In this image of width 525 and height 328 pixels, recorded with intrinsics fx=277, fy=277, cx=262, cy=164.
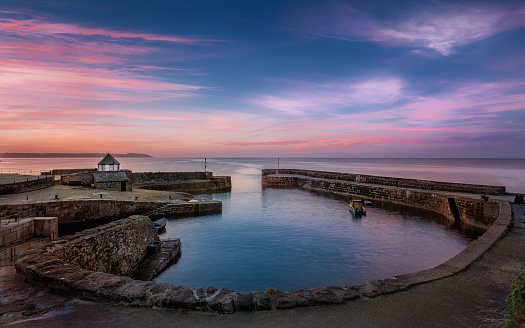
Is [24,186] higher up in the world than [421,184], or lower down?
lower down

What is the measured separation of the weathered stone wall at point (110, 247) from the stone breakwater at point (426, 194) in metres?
23.5

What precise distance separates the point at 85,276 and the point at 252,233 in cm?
1676

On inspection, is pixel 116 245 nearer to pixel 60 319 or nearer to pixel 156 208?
pixel 60 319

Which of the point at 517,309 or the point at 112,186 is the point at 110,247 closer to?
the point at 517,309

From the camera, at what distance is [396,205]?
3139 centimetres

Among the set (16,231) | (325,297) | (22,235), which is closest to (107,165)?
(22,235)

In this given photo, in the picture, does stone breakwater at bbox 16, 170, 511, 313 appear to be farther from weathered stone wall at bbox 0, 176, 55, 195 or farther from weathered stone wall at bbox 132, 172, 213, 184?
weathered stone wall at bbox 132, 172, 213, 184

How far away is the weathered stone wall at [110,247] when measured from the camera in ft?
31.5

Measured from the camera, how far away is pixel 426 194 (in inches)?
1126

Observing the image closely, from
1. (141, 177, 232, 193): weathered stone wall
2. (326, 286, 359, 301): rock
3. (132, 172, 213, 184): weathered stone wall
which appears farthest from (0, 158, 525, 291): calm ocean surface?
(132, 172, 213, 184): weathered stone wall

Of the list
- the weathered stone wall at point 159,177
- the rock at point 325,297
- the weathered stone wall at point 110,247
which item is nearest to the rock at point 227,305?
the rock at point 325,297

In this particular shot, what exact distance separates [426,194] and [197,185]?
35.2m

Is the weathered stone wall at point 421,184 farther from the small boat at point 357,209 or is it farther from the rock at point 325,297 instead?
the rock at point 325,297

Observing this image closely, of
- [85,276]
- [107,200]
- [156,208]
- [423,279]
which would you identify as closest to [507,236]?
[423,279]
